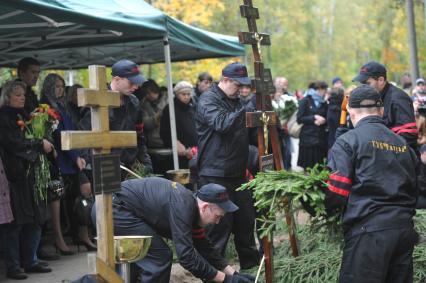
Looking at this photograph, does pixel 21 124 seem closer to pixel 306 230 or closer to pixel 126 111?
pixel 126 111

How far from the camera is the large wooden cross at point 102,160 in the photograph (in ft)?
13.5

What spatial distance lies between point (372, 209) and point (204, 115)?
237cm

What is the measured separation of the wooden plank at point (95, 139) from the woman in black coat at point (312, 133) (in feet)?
21.7

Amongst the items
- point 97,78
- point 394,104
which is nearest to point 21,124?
point 97,78

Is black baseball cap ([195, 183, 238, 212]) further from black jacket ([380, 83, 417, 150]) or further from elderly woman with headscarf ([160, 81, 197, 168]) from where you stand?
elderly woman with headscarf ([160, 81, 197, 168])

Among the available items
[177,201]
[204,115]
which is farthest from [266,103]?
[177,201]

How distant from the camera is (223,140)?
634 cm

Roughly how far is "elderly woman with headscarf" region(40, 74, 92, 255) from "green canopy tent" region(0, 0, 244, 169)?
0.69m

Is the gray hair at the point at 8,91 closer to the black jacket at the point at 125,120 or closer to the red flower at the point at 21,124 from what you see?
the red flower at the point at 21,124

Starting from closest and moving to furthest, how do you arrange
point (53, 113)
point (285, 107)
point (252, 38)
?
point (252, 38), point (53, 113), point (285, 107)

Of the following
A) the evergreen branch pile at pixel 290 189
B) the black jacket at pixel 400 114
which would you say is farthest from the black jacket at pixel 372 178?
the black jacket at pixel 400 114

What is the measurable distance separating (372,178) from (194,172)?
3.51 metres

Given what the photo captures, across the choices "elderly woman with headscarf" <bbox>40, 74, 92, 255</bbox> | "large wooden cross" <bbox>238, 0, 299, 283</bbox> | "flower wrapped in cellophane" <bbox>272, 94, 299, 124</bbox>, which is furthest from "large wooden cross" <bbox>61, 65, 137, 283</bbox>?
"flower wrapped in cellophane" <bbox>272, 94, 299, 124</bbox>

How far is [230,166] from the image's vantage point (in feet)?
20.8
